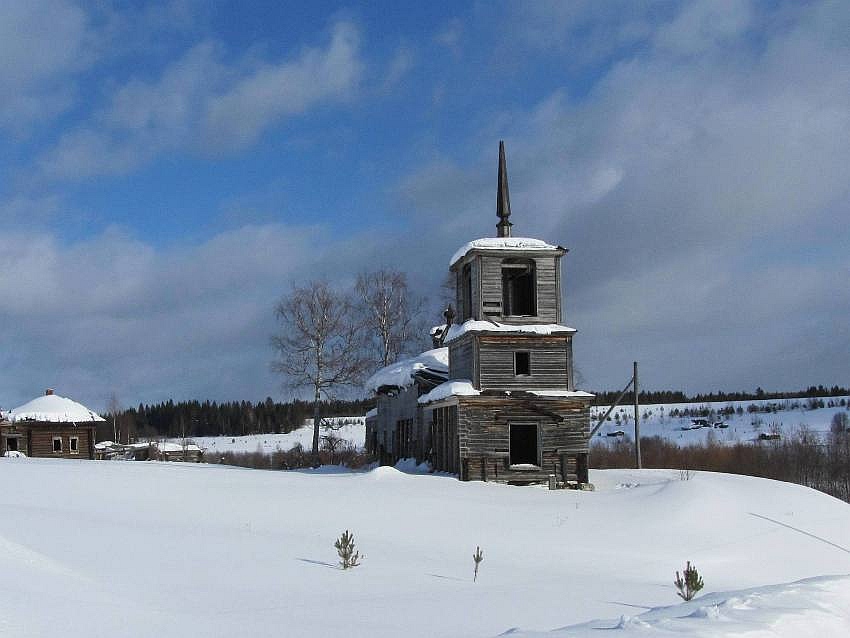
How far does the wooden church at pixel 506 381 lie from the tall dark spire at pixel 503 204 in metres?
1.59

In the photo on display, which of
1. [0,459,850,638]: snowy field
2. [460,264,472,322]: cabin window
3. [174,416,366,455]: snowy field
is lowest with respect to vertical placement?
[174,416,366,455]: snowy field

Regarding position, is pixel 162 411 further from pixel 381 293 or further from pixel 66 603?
pixel 66 603

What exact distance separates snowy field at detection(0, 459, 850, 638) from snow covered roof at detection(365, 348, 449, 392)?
9.30 metres

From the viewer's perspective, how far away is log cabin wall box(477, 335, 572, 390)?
2803 cm

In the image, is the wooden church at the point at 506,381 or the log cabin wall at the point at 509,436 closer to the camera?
the log cabin wall at the point at 509,436

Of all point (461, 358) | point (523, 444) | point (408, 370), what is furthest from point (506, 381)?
point (408, 370)

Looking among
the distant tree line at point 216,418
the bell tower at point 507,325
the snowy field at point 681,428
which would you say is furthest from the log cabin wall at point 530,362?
the distant tree line at point 216,418

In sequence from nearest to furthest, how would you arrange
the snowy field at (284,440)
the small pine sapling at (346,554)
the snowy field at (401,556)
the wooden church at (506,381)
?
the snowy field at (401,556), the small pine sapling at (346,554), the wooden church at (506,381), the snowy field at (284,440)

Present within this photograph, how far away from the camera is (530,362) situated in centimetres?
2836

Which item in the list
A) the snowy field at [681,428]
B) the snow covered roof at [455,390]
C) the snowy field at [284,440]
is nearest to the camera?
the snow covered roof at [455,390]

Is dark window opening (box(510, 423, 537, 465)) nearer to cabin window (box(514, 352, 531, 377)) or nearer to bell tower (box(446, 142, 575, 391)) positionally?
bell tower (box(446, 142, 575, 391))

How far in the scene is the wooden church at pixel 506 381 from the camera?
90.4ft

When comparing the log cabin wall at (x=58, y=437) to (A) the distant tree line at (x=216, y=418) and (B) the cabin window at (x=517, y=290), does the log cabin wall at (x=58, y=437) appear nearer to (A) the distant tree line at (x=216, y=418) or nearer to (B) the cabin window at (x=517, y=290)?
(B) the cabin window at (x=517, y=290)

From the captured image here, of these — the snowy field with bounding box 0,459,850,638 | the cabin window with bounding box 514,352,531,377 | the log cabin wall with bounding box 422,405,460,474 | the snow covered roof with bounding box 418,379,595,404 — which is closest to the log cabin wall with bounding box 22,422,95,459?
the log cabin wall with bounding box 422,405,460,474
